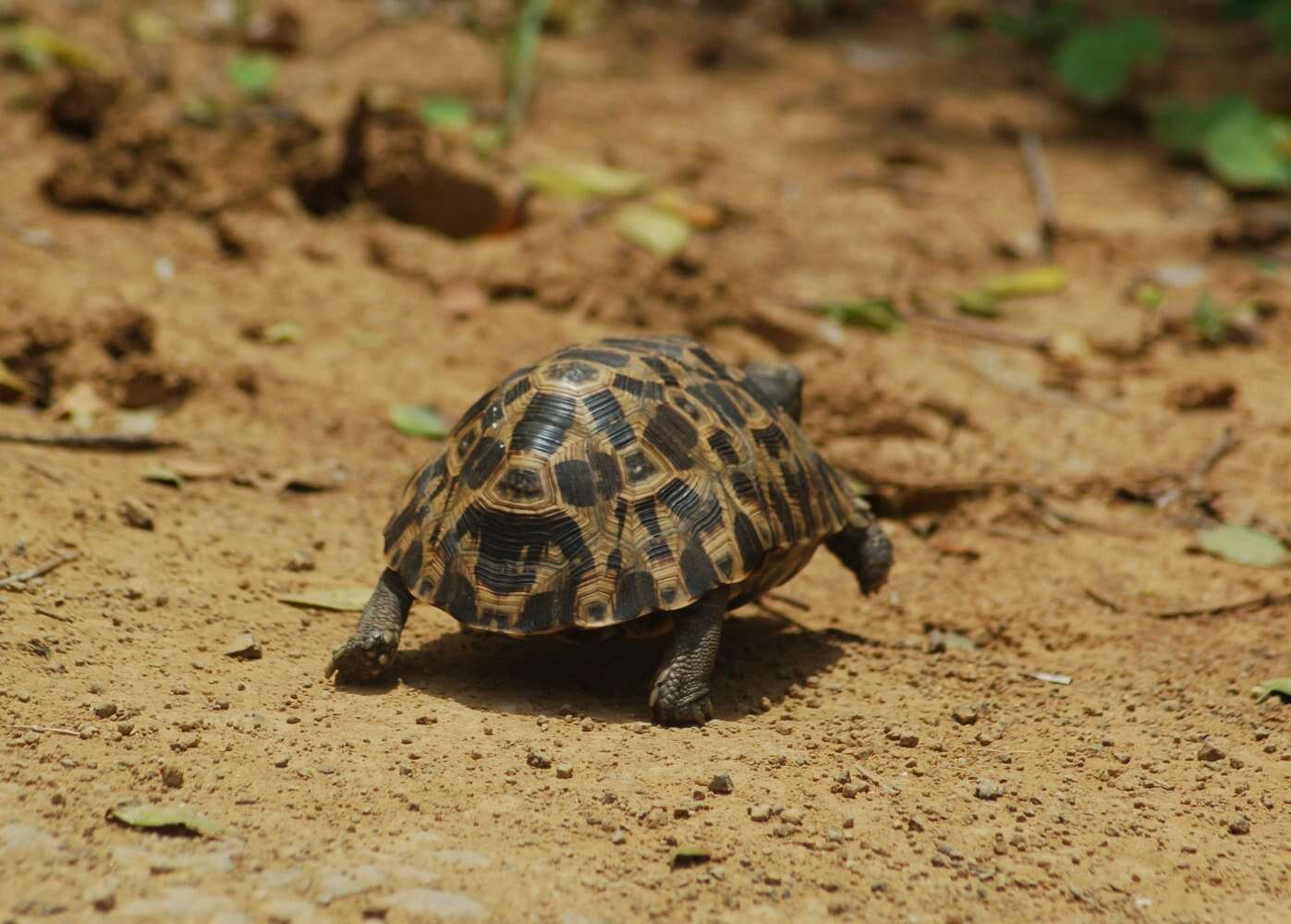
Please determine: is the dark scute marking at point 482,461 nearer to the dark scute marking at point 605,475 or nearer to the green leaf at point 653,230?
the dark scute marking at point 605,475

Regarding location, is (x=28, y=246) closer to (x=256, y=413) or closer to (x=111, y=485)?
(x=256, y=413)

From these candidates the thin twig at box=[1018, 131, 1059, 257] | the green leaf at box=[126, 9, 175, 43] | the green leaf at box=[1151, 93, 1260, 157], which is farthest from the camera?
the green leaf at box=[126, 9, 175, 43]

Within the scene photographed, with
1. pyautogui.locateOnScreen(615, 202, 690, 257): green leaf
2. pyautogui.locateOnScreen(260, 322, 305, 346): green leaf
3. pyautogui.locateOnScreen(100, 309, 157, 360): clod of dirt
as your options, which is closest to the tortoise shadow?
pyautogui.locateOnScreen(100, 309, 157, 360): clod of dirt

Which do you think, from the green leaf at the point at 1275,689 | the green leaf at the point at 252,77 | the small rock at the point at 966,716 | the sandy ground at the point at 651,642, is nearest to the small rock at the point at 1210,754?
the sandy ground at the point at 651,642

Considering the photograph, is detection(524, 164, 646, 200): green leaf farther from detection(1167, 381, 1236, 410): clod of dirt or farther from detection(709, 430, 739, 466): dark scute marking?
detection(709, 430, 739, 466): dark scute marking

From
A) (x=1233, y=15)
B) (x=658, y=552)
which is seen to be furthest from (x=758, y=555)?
(x=1233, y=15)

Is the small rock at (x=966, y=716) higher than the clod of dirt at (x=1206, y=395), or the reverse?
the clod of dirt at (x=1206, y=395)

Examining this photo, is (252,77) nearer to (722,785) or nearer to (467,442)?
(467,442)
